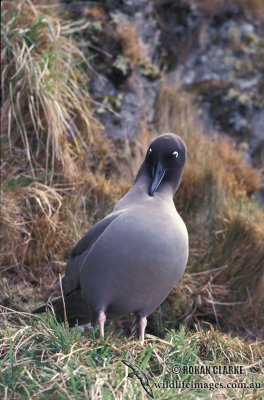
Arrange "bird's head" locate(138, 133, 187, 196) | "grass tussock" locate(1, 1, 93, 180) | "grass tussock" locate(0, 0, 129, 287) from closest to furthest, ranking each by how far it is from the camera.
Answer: "bird's head" locate(138, 133, 187, 196), "grass tussock" locate(0, 0, 129, 287), "grass tussock" locate(1, 1, 93, 180)

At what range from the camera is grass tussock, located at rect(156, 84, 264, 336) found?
5.52 metres

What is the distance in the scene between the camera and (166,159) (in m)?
4.58

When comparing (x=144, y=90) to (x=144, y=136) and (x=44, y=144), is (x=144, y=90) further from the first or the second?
(x=44, y=144)

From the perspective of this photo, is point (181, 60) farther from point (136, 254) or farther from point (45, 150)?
point (136, 254)

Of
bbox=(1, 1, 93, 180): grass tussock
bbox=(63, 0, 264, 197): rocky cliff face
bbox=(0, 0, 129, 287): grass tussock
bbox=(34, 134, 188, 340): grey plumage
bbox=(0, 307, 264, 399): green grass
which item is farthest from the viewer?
bbox=(63, 0, 264, 197): rocky cliff face

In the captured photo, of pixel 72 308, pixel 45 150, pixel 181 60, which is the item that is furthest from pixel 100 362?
pixel 181 60

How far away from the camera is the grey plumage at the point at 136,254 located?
161 inches

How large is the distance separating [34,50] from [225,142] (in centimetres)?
195

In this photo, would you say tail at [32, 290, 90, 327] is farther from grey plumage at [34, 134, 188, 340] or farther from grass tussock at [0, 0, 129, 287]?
→ grass tussock at [0, 0, 129, 287]

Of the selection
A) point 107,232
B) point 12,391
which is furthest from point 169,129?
point 12,391

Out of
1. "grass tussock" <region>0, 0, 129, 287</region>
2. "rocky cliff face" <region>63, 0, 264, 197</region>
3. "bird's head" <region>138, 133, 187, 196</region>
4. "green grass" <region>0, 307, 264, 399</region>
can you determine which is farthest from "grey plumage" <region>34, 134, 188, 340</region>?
"rocky cliff face" <region>63, 0, 264, 197</region>

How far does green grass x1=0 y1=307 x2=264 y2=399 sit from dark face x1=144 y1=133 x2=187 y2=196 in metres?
1.03

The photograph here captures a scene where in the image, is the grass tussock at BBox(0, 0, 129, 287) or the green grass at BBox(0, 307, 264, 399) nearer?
the green grass at BBox(0, 307, 264, 399)

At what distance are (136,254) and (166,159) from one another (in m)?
0.77
